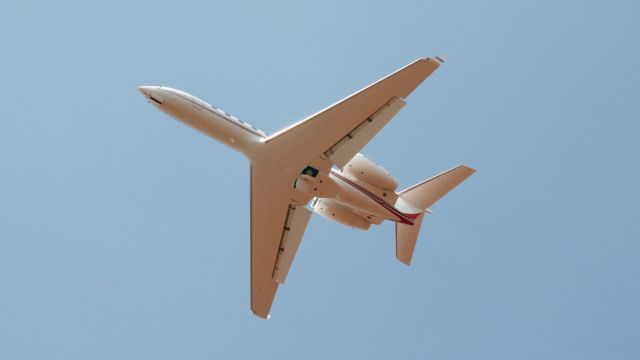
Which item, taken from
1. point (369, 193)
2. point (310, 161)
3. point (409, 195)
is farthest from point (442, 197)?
point (310, 161)

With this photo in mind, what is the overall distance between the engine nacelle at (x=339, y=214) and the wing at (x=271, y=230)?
0.94m

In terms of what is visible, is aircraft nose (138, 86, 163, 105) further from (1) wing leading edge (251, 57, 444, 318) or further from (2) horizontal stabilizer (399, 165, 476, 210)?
(2) horizontal stabilizer (399, 165, 476, 210)

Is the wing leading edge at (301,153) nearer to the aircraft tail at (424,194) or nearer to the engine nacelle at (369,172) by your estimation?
the engine nacelle at (369,172)

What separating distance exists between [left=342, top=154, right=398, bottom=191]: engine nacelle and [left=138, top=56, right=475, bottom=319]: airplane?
46mm

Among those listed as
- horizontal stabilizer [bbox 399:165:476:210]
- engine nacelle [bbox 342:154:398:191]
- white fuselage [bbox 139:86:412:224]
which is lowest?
white fuselage [bbox 139:86:412:224]

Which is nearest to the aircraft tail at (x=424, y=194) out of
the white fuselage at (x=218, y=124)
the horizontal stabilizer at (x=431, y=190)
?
the horizontal stabilizer at (x=431, y=190)

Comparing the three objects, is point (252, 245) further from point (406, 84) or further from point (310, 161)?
point (406, 84)

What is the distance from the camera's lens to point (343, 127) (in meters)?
32.8

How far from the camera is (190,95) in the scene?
34.1m

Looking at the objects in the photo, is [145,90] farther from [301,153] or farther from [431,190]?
[431,190]

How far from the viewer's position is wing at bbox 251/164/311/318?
115 ft

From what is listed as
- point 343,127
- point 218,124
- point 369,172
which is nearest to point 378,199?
point 369,172

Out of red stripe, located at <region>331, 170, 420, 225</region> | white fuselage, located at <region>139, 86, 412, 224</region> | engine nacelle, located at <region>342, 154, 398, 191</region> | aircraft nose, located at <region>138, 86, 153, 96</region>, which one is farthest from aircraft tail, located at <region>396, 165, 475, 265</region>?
aircraft nose, located at <region>138, 86, 153, 96</region>

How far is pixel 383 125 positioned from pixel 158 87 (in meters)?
10.3
